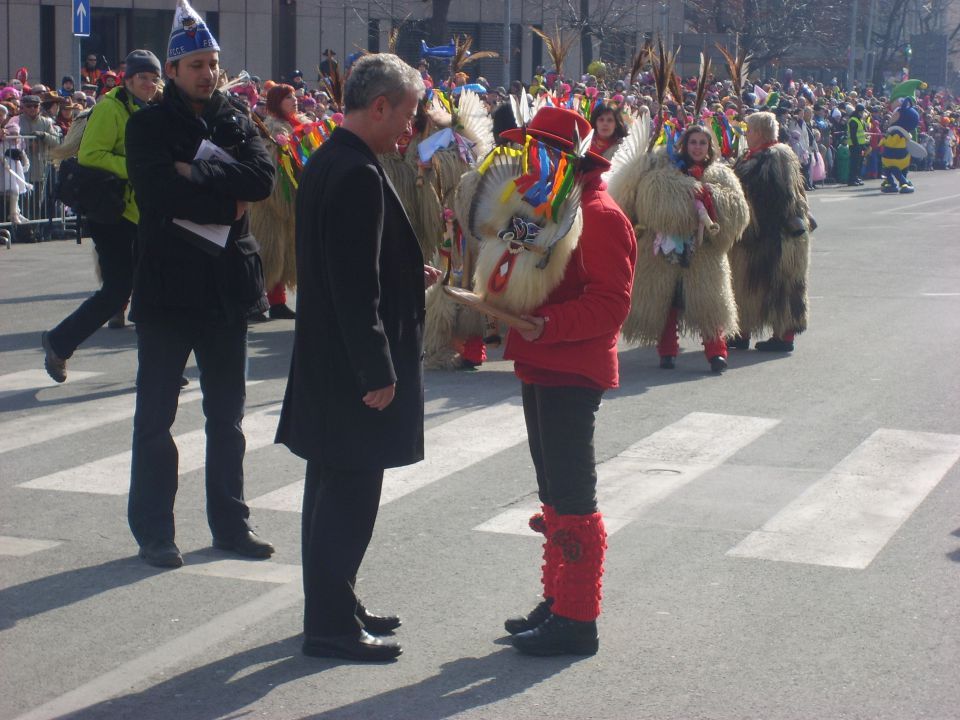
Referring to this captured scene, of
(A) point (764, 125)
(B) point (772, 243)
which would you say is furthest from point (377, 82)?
(B) point (772, 243)

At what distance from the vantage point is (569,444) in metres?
4.75

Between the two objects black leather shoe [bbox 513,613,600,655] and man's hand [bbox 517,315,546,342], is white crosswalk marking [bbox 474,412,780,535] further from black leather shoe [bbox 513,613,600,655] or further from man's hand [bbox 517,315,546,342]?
man's hand [bbox 517,315,546,342]

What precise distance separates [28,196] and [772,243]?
10238 millimetres

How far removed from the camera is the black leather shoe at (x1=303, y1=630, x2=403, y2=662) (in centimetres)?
470

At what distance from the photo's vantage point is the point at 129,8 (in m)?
38.2

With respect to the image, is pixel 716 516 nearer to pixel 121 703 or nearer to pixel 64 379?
pixel 121 703

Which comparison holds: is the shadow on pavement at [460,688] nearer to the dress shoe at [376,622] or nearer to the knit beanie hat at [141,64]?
the dress shoe at [376,622]

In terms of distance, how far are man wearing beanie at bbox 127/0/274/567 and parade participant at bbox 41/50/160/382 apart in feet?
8.06

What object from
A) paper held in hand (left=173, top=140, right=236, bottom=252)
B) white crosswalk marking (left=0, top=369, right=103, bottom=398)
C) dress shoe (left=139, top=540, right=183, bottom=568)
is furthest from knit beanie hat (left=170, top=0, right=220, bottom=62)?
white crosswalk marking (left=0, top=369, right=103, bottom=398)

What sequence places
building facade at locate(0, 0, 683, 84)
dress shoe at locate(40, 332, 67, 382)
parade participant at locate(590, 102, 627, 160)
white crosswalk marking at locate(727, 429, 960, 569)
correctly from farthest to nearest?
building facade at locate(0, 0, 683, 84)
parade participant at locate(590, 102, 627, 160)
dress shoe at locate(40, 332, 67, 382)
white crosswalk marking at locate(727, 429, 960, 569)

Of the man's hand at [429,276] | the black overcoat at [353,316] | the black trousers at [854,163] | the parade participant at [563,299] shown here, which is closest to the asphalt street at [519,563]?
the parade participant at [563,299]

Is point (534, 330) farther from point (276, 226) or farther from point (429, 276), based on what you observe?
point (276, 226)

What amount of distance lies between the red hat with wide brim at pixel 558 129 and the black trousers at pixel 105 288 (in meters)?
4.46

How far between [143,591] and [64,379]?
3841mm
